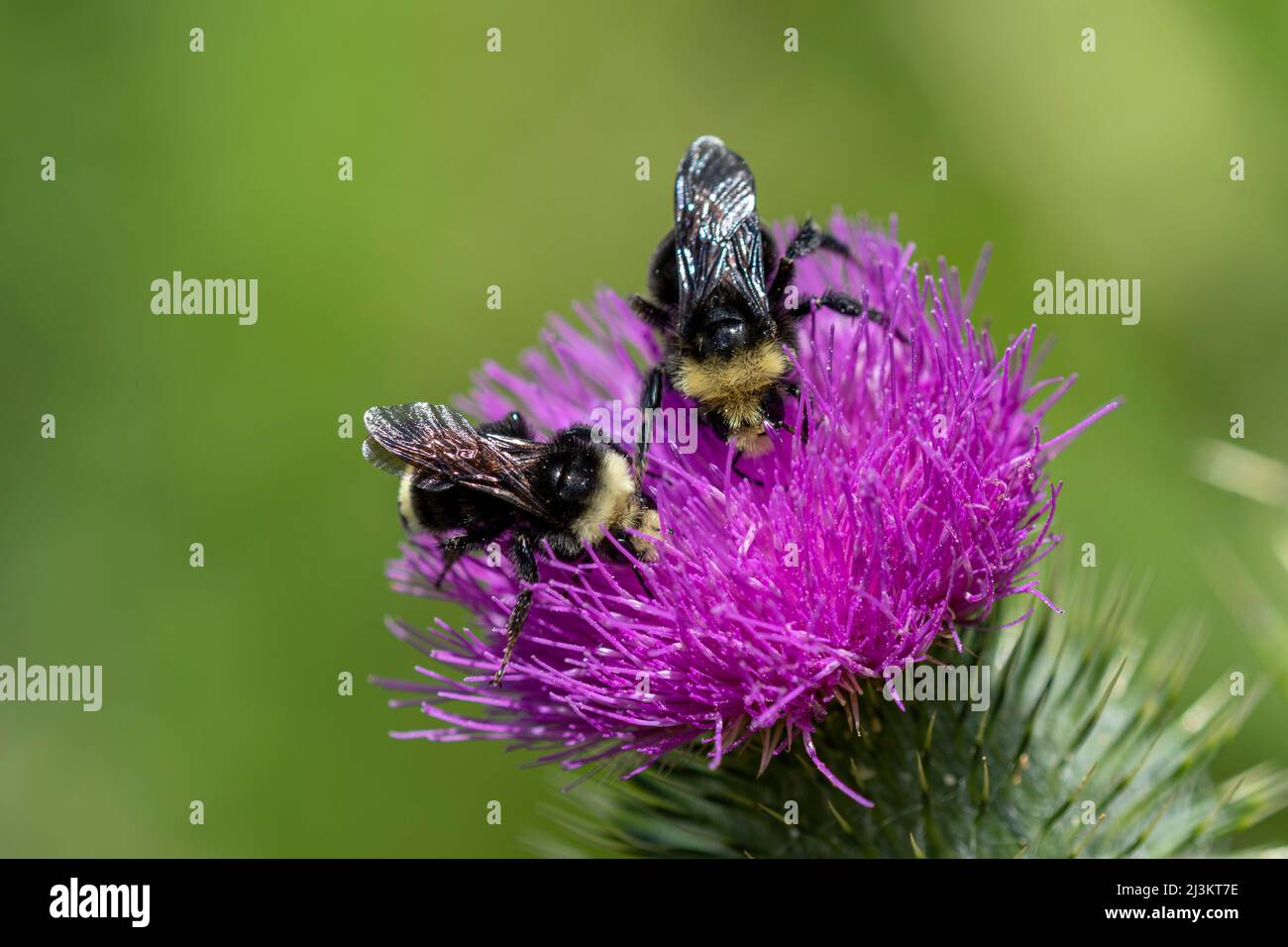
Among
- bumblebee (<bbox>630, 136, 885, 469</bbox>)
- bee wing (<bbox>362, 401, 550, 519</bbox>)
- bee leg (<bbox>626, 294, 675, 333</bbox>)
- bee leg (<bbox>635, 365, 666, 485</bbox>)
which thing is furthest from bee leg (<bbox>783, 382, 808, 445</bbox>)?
bee wing (<bbox>362, 401, 550, 519</bbox>)

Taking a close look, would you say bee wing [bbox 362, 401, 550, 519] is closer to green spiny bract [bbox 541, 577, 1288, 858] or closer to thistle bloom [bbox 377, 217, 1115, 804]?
thistle bloom [bbox 377, 217, 1115, 804]

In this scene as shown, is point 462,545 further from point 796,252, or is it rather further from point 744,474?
point 796,252

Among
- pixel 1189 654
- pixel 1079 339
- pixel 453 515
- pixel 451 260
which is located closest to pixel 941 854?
pixel 1189 654

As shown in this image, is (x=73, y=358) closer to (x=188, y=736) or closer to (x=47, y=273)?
(x=47, y=273)

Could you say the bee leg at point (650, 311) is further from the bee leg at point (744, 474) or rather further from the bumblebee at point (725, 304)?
the bee leg at point (744, 474)

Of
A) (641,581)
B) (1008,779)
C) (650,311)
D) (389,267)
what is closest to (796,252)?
(650,311)
